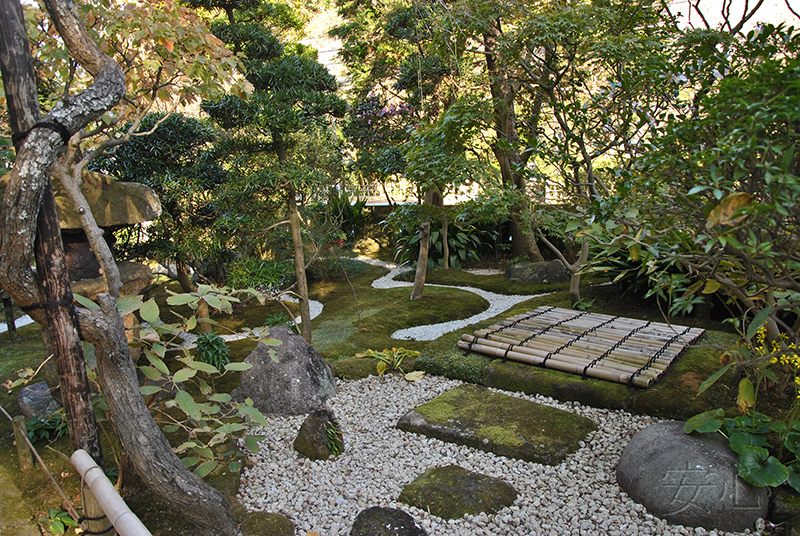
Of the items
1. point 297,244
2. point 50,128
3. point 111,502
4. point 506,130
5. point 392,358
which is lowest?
point 392,358

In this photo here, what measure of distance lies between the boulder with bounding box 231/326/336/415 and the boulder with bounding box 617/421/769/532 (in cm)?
198

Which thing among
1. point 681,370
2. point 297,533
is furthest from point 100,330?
point 681,370

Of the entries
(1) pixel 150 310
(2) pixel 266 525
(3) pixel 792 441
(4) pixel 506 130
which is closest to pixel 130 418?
(1) pixel 150 310

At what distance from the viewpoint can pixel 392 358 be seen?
164 inches

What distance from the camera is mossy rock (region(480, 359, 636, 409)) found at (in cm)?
326

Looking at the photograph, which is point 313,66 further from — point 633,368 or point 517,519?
point 517,519

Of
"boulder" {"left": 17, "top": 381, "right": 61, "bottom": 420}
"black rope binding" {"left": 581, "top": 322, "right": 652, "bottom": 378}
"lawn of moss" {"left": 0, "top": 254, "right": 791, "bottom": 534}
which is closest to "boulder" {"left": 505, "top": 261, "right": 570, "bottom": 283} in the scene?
"lawn of moss" {"left": 0, "top": 254, "right": 791, "bottom": 534}

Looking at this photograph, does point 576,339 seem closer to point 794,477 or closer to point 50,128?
point 794,477

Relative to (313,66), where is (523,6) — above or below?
above

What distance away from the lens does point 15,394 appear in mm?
3680

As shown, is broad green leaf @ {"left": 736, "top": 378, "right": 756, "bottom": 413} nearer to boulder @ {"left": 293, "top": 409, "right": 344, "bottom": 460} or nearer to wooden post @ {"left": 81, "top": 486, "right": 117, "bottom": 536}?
boulder @ {"left": 293, "top": 409, "right": 344, "bottom": 460}

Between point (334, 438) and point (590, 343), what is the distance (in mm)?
2176

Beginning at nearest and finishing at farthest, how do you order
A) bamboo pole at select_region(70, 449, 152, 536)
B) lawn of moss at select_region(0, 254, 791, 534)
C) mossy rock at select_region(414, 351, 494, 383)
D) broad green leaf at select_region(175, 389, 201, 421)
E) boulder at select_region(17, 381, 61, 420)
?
bamboo pole at select_region(70, 449, 152, 536)
broad green leaf at select_region(175, 389, 201, 421)
lawn of moss at select_region(0, 254, 791, 534)
boulder at select_region(17, 381, 61, 420)
mossy rock at select_region(414, 351, 494, 383)

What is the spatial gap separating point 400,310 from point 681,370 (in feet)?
10.4
